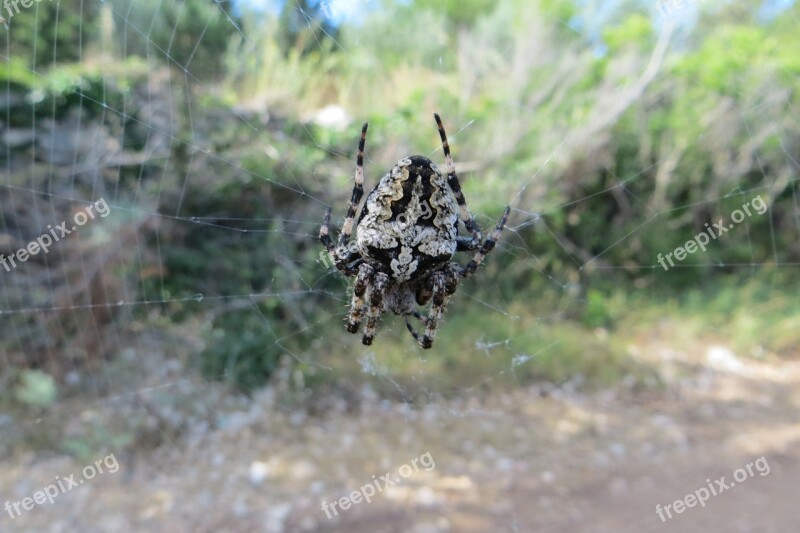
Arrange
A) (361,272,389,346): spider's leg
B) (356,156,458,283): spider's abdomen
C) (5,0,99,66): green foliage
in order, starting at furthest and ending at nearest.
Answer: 1. (5,0,99,66): green foliage
2. (361,272,389,346): spider's leg
3. (356,156,458,283): spider's abdomen

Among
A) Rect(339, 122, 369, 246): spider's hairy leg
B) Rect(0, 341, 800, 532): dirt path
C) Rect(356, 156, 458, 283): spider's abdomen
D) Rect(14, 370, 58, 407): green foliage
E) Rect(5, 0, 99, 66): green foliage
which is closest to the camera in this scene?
Rect(356, 156, 458, 283): spider's abdomen

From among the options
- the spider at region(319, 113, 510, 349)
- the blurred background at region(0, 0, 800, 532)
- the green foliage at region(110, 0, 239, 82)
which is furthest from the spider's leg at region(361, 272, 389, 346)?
the green foliage at region(110, 0, 239, 82)

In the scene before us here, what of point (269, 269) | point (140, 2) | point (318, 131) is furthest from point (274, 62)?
point (269, 269)

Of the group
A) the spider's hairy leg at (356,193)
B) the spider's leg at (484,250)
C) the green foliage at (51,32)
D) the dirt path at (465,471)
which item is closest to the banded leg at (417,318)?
the spider's leg at (484,250)

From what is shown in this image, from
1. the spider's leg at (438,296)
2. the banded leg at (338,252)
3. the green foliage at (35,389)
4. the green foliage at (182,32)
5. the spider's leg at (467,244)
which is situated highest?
the green foliage at (182,32)

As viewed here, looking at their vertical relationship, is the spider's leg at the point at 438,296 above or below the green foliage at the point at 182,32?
below

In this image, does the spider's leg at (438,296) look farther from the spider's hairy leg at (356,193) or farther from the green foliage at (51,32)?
the green foliage at (51,32)

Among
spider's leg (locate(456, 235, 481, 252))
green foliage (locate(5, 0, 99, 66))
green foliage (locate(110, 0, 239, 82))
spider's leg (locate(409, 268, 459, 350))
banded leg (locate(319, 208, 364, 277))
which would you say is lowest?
spider's leg (locate(409, 268, 459, 350))

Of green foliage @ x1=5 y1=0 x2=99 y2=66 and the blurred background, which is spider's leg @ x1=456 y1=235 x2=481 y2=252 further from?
green foliage @ x1=5 y1=0 x2=99 y2=66

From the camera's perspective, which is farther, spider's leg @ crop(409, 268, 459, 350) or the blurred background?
the blurred background

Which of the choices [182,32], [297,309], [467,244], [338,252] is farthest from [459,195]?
[182,32]
